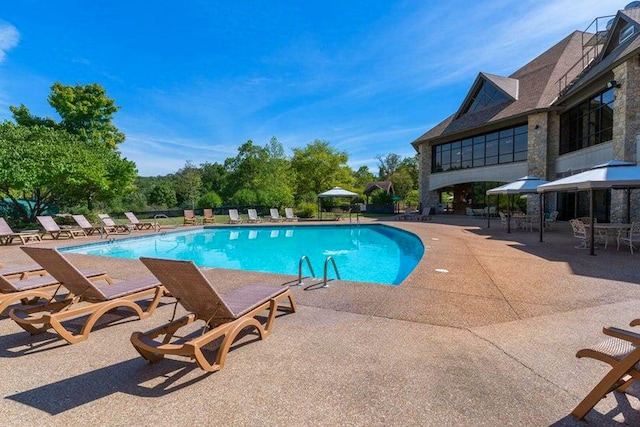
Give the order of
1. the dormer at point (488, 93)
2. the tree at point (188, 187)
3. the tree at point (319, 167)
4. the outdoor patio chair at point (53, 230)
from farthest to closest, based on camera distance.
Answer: the tree at point (188, 187) < the tree at point (319, 167) < the dormer at point (488, 93) < the outdoor patio chair at point (53, 230)

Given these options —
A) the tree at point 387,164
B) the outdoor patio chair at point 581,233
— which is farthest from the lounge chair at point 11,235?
the tree at point 387,164

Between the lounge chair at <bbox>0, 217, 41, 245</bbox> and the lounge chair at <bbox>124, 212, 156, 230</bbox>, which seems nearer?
the lounge chair at <bbox>0, 217, 41, 245</bbox>

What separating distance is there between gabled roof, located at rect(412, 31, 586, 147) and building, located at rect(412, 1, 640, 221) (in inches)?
2.4

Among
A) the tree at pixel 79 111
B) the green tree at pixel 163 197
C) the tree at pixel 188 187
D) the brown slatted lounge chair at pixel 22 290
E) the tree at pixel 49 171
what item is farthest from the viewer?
the tree at pixel 188 187

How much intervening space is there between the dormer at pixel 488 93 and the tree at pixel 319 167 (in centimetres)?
1259

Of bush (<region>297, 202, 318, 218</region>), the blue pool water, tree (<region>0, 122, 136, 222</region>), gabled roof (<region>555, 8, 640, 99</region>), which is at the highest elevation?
gabled roof (<region>555, 8, 640, 99</region>)

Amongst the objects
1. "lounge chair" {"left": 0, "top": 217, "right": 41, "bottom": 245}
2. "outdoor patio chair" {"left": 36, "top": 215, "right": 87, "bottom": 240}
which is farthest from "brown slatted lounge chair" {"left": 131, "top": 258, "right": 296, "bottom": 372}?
"outdoor patio chair" {"left": 36, "top": 215, "right": 87, "bottom": 240}

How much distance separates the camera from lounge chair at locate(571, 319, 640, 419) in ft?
6.28

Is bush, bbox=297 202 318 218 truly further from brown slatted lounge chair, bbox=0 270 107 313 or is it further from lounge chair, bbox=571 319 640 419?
lounge chair, bbox=571 319 640 419

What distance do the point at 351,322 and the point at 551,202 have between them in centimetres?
1995

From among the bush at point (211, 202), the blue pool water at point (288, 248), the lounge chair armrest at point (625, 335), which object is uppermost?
the bush at point (211, 202)

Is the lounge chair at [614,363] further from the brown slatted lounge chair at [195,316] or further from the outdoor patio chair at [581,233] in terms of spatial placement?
the outdoor patio chair at [581,233]

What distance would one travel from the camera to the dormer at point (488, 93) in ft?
71.7

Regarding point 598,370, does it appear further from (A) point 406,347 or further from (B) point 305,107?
(B) point 305,107
